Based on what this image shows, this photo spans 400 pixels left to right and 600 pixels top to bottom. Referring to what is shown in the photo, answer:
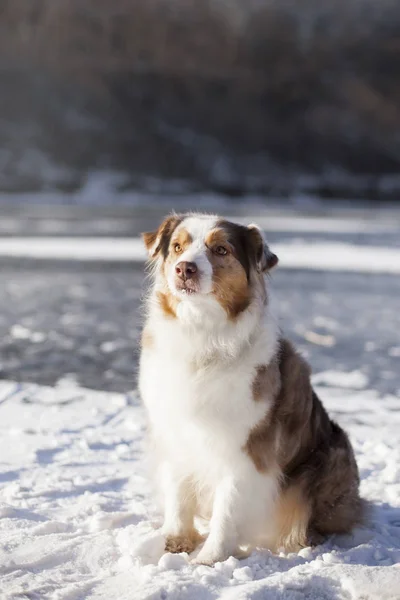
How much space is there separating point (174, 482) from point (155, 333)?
937mm

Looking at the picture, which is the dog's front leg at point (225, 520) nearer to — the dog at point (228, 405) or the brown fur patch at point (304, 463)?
the dog at point (228, 405)

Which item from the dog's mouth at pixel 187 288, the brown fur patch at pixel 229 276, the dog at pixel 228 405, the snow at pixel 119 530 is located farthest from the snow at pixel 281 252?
the dog's mouth at pixel 187 288

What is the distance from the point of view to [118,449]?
6387 mm

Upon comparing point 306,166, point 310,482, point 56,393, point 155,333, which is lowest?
point 56,393

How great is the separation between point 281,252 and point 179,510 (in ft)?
66.4

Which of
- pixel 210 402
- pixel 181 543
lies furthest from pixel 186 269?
pixel 181 543

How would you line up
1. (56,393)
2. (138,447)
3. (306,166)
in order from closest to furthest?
(138,447), (56,393), (306,166)

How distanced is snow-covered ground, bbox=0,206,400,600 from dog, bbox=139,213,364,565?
0.23 meters

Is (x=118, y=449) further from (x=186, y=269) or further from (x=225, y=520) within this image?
(x=186, y=269)

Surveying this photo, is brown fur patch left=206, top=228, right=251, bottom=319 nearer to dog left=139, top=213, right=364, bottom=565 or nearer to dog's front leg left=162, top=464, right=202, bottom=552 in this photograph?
dog left=139, top=213, right=364, bottom=565

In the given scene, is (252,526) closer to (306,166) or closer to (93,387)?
(93,387)

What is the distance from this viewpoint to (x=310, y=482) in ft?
15.3

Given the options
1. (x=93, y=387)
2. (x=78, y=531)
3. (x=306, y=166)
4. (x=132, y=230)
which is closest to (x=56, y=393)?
(x=93, y=387)

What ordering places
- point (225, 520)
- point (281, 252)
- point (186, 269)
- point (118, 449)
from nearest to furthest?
point (186, 269) < point (225, 520) < point (118, 449) < point (281, 252)
